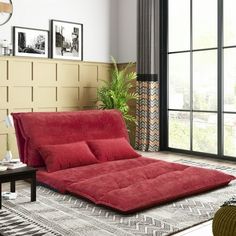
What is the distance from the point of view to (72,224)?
282 cm

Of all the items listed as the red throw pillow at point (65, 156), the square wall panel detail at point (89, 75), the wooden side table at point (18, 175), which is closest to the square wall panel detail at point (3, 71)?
the square wall panel detail at point (89, 75)

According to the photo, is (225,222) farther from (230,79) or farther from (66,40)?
(66,40)

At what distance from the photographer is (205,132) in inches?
237

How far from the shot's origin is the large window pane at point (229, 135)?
18.6ft

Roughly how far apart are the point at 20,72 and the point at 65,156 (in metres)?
2.24

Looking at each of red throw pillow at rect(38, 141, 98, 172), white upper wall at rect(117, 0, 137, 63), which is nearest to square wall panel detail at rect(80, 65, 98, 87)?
white upper wall at rect(117, 0, 137, 63)

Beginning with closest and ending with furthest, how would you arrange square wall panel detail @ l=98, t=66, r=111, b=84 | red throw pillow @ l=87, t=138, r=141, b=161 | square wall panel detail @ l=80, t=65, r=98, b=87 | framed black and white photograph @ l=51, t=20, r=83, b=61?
red throw pillow @ l=87, t=138, r=141, b=161 < framed black and white photograph @ l=51, t=20, r=83, b=61 < square wall panel detail @ l=80, t=65, r=98, b=87 < square wall panel detail @ l=98, t=66, r=111, b=84

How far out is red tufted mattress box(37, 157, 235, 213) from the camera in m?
3.15

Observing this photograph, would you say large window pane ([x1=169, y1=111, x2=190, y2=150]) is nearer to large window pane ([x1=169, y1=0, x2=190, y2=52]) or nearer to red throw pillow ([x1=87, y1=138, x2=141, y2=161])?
large window pane ([x1=169, y1=0, x2=190, y2=52])

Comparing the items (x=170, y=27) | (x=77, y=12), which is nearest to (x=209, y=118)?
(x=170, y=27)

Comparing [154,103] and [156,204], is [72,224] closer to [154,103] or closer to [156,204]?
[156,204]

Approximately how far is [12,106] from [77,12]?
2035mm

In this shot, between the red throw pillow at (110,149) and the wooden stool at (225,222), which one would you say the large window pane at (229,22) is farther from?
the wooden stool at (225,222)

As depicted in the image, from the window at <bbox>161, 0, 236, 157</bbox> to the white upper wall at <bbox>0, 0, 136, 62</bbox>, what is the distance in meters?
0.77
